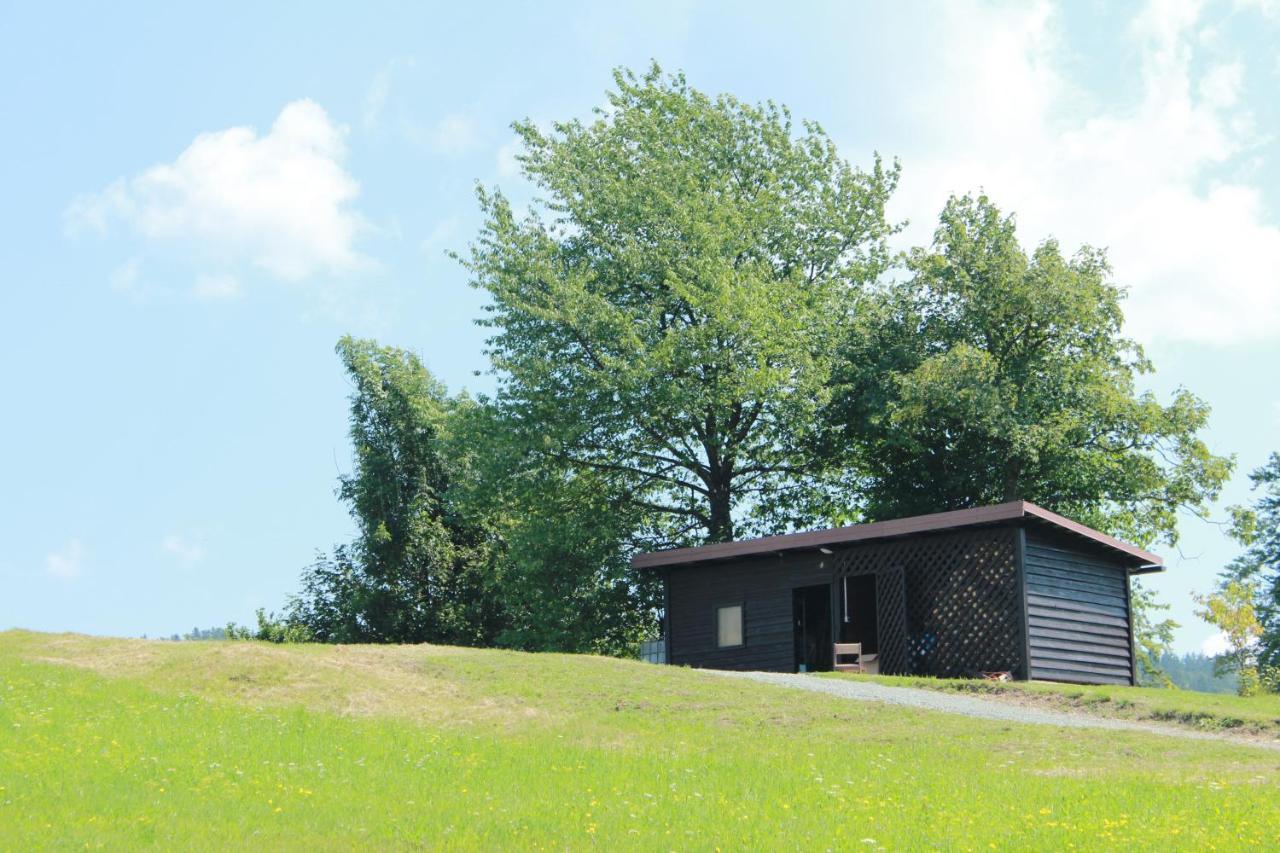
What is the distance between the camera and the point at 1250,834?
35.6ft

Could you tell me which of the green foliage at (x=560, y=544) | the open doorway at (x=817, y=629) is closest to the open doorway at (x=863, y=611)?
the open doorway at (x=817, y=629)

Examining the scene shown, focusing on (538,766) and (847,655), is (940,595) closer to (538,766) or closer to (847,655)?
(847,655)

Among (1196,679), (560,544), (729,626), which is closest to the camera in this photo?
(729,626)

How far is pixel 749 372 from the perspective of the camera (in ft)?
110

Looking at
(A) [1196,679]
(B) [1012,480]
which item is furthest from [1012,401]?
(A) [1196,679]

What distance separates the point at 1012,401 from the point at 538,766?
74.4 ft

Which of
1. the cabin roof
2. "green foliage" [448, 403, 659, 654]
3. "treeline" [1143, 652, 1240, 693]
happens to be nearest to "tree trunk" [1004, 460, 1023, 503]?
the cabin roof

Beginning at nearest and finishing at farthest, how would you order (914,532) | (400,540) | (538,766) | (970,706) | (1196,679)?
1. (538,766)
2. (970,706)
3. (914,532)
4. (400,540)
5. (1196,679)

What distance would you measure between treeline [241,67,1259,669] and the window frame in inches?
249

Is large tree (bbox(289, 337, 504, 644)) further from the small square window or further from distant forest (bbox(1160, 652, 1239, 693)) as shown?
distant forest (bbox(1160, 652, 1239, 693))

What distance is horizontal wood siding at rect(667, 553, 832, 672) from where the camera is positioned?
27.7 meters

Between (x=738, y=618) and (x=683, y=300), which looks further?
(x=683, y=300)

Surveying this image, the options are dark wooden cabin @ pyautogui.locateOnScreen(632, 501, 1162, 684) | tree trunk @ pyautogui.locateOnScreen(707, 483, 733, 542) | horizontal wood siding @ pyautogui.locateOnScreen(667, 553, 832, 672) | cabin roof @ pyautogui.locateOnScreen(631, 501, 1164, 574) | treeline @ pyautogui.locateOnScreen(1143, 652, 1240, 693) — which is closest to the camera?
cabin roof @ pyautogui.locateOnScreen(631, 501, 1164, 574)

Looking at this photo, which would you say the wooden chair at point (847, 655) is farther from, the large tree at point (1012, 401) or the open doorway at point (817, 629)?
the large tree at point (1012, 401)
